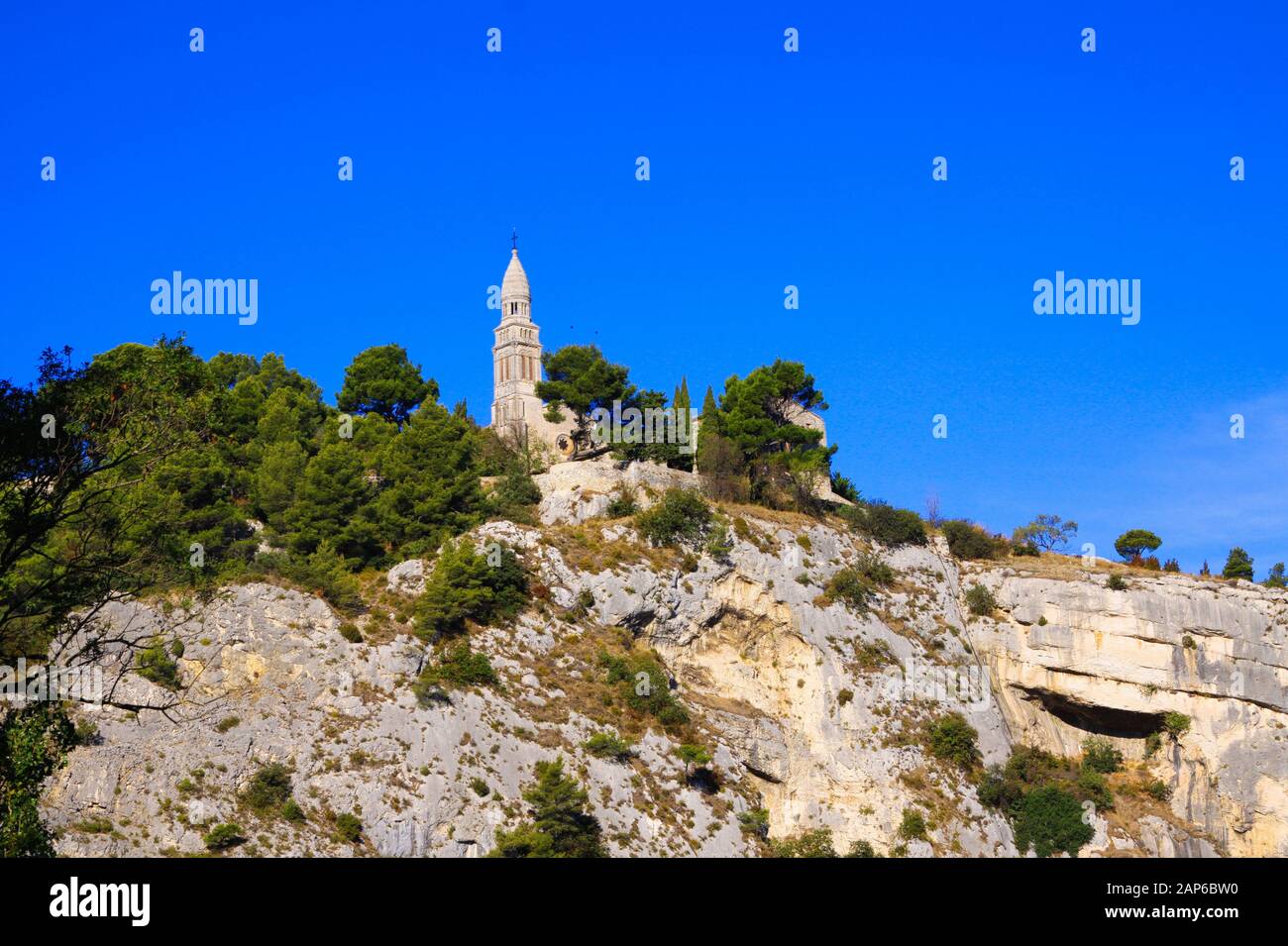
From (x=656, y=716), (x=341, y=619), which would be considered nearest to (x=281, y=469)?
(x=341, y=619)

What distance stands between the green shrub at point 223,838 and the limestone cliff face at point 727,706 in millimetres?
363

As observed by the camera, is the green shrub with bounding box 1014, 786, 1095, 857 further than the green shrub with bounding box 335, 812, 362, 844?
Yes

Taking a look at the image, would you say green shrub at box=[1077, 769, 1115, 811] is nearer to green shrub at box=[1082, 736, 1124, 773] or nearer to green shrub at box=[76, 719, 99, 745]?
green shrub at box=[1082, 736, 1124, 773]

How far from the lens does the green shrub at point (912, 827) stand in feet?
193

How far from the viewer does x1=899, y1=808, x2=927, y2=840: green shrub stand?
5875 centimetres

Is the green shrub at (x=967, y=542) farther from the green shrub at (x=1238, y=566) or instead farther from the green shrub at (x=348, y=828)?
the green shrub at (x=348, y=828)

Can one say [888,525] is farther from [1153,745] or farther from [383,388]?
[383,388]

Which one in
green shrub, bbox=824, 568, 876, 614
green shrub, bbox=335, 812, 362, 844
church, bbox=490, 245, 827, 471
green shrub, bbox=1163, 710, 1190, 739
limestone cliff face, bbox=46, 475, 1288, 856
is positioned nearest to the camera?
green shrub, bbox=335, 812, 362, 844

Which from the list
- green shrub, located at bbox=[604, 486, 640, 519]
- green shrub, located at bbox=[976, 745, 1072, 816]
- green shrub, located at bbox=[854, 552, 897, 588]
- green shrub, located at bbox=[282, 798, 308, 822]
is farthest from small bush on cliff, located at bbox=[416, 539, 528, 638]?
green shrub, located at bbox=[976, 745, 1072, 816]

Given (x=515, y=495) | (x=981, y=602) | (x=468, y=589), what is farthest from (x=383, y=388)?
(x=981, y=602)

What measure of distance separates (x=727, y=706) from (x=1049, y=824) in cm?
1375

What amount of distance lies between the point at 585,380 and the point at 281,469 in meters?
18.2

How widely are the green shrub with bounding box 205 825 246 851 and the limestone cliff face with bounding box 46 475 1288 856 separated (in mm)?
363

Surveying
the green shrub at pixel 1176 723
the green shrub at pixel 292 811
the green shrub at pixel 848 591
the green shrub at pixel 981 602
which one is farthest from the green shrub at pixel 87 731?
the green shrub at pixel 1176 723
